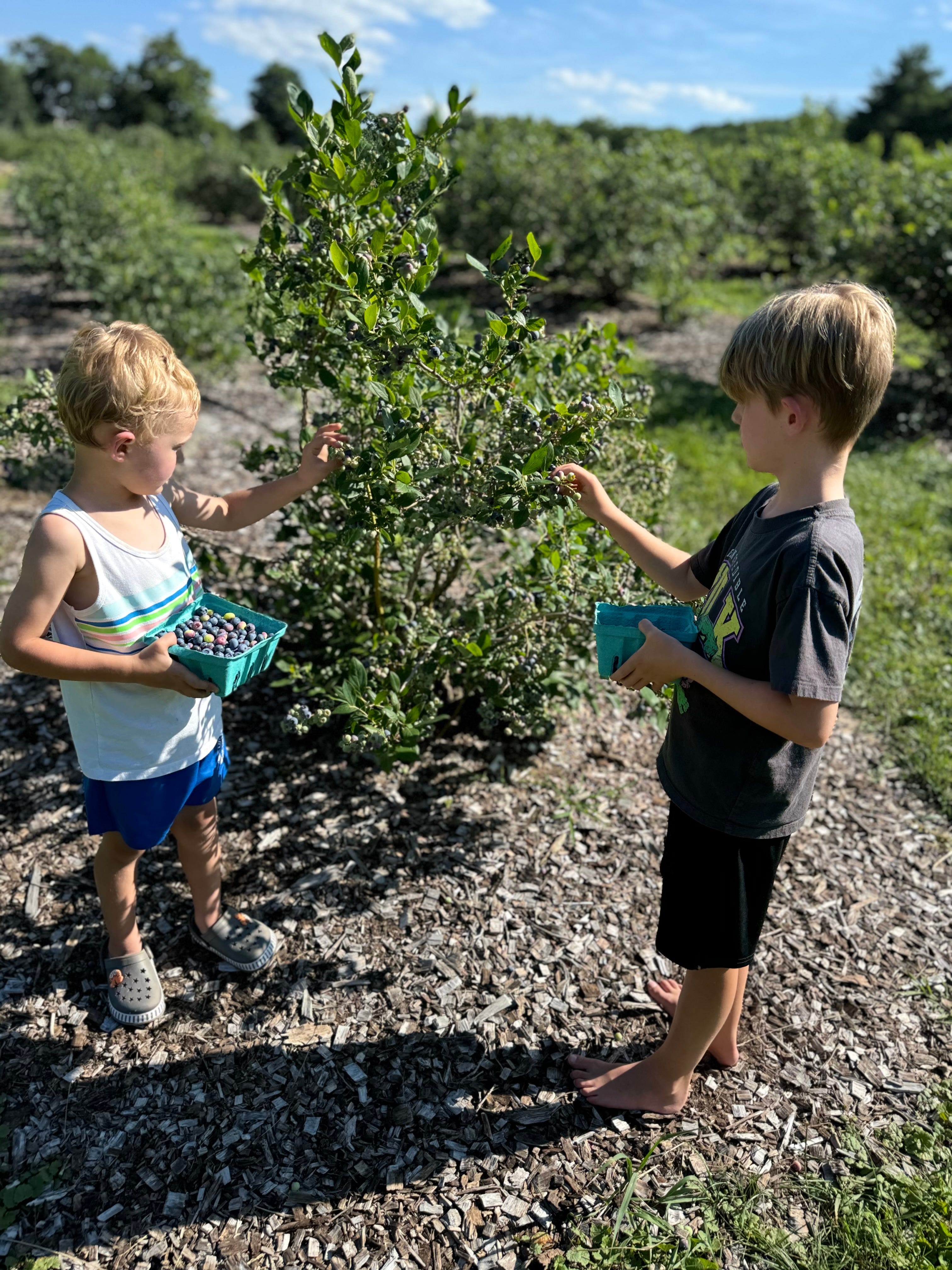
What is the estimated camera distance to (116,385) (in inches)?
75.7

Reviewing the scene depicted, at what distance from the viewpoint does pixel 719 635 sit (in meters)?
1.87

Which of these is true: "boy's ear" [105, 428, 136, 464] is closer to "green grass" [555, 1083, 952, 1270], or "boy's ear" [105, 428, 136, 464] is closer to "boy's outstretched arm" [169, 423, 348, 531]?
"boy's outstretched arm" [169, 423, 348, 531]

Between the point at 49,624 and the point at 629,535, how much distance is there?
1.39 metres

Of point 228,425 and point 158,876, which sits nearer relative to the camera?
point 158,876

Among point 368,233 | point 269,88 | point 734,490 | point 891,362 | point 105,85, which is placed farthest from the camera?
point 105,85

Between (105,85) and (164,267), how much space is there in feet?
305

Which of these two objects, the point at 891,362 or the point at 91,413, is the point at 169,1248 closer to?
the point at 91,413

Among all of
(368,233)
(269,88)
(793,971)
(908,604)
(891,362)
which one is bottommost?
(793,971)

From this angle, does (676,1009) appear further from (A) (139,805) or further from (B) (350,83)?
(B) (350,83)

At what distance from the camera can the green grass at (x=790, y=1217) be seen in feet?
6.43

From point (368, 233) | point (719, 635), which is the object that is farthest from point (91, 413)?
point (719, 635)

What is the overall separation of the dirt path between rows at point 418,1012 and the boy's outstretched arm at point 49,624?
1.10 metres

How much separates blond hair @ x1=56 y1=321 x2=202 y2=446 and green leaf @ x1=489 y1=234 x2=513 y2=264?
791 mm

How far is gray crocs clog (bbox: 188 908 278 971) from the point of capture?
2.57 metres
